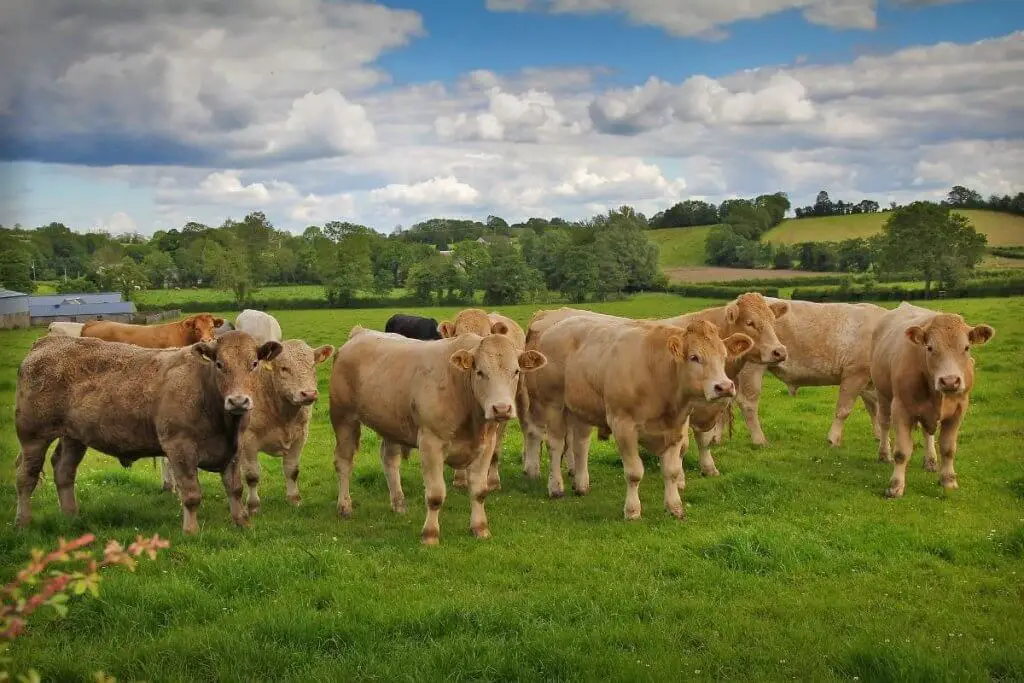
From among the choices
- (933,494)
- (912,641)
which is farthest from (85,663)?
(933,494)

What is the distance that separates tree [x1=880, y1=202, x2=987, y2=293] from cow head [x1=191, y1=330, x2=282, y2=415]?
16253mm

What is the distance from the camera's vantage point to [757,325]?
11.8 meters

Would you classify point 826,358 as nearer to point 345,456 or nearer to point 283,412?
point 345,456

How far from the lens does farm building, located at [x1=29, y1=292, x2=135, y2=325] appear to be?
1482cm

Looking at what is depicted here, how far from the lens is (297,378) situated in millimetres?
9727

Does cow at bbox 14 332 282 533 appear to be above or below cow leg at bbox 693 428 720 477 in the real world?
above

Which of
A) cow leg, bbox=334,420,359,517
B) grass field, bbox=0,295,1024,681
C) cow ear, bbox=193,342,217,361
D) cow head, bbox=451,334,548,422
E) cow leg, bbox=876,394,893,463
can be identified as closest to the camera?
grass field, bbox=0,295,1024,681

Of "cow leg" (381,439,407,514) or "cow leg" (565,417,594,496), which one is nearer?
"cow leg" (381,439,407,514)

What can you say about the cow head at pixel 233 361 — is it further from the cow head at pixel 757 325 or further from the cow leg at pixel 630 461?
the cow head at pixel 757 325

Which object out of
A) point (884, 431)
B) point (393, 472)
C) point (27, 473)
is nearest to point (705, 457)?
point (884, 431)

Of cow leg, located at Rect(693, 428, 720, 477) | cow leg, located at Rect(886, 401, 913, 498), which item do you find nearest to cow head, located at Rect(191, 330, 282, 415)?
cow leg, located at Rect(693, 428, 720, 477)

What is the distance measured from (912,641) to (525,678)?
2.61 meters

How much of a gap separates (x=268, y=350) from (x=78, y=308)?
46.3 ft

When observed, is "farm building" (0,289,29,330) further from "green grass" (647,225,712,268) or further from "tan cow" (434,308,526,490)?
"green grass" (647,225,712,268)
